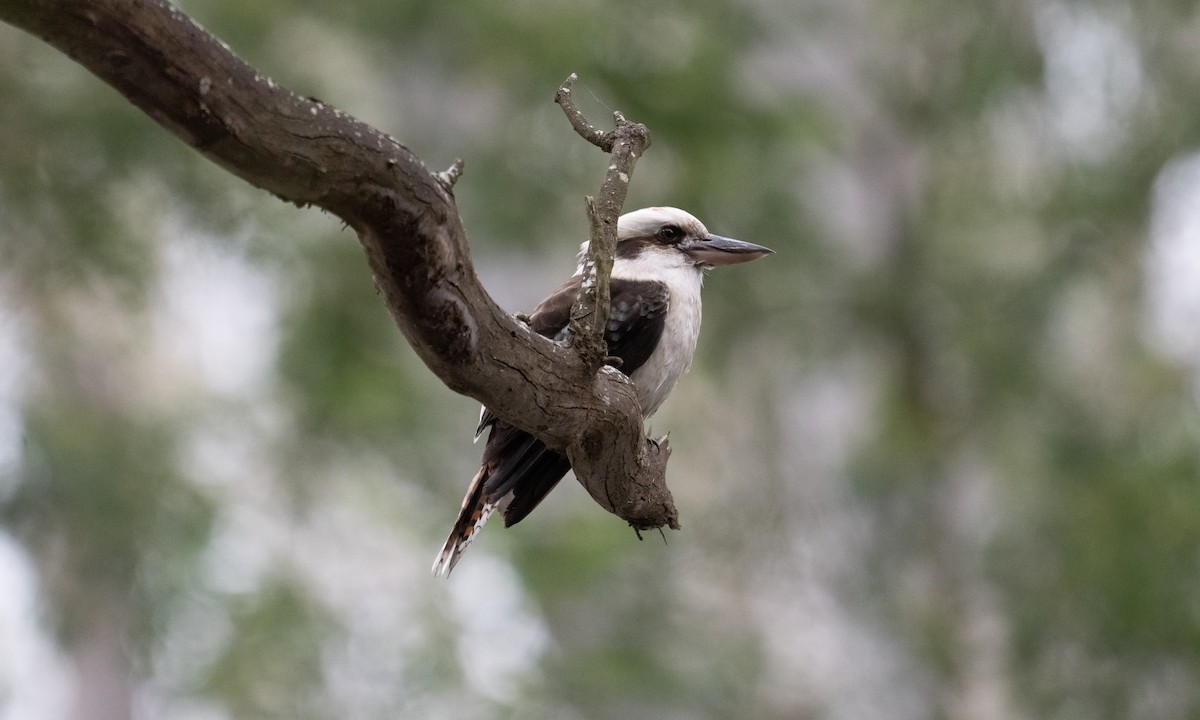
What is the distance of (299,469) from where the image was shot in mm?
7547

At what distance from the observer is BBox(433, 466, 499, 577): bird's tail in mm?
3303

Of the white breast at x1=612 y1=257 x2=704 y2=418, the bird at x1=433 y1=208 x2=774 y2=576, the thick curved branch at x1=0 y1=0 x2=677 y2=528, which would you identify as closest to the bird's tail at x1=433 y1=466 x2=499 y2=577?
the bird at x1=433 y1=208 x2=774 y2=576

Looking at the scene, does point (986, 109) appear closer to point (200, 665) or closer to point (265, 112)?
point (200, 665)

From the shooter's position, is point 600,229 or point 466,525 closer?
point 600,229

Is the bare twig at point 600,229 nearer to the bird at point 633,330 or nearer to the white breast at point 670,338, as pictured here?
the bird at point 633,330

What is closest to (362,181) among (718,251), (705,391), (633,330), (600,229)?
(600,229)

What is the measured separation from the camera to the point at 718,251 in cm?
373

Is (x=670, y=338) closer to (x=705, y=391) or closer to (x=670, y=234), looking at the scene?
(x=670, y=234)

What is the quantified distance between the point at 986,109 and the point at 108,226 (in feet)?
14.5

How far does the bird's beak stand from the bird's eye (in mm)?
41

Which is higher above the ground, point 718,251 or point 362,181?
point 718,251

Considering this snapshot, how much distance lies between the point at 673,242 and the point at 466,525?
0.96 m

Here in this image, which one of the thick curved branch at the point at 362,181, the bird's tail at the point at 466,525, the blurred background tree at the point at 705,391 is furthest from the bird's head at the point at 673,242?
the blurred background tree at the point at 705,391

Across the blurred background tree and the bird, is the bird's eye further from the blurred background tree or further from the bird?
the blurred background tree
